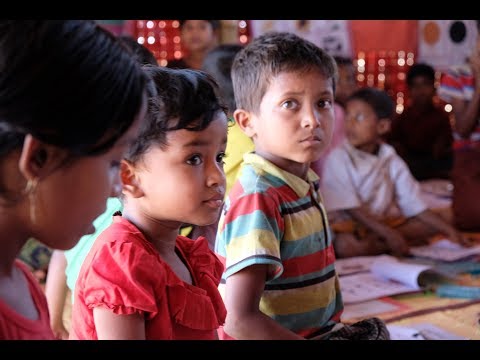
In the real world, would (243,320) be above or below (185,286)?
below

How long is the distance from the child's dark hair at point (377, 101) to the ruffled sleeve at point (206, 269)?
1.88 meters

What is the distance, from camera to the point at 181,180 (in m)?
0.91

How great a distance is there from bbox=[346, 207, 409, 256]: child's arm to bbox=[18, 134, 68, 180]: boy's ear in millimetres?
2062

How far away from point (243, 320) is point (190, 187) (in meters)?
0.32

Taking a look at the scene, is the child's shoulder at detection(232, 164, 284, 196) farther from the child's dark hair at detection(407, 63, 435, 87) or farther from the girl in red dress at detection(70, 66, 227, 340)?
the child's dark hair at detection(407, 63, 435, 87)

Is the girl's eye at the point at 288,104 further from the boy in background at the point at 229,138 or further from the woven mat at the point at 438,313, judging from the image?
the woven mat at the point at 438,313

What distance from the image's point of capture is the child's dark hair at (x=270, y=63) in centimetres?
128

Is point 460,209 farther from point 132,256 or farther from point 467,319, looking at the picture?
→ point 132,256

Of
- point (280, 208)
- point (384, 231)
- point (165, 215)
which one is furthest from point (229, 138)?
point (384, 231)

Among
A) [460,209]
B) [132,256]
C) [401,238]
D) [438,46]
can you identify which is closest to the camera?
[132,256]

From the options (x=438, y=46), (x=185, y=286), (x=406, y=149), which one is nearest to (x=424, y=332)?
(x=185, y=286)

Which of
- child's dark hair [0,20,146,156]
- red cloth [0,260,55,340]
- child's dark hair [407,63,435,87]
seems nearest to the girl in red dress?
red cloth [0,260,55,340]

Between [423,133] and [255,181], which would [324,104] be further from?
[423,133]

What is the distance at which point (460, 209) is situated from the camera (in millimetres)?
3010
